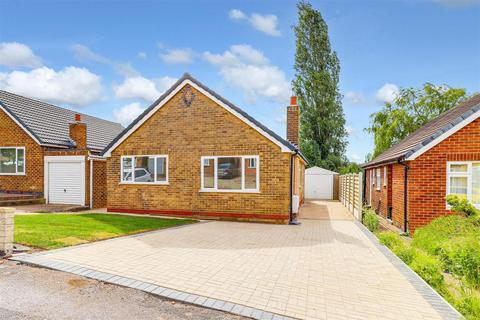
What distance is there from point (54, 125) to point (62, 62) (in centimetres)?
407

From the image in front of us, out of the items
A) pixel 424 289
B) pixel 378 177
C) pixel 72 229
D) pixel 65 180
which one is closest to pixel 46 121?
pixel 65 180

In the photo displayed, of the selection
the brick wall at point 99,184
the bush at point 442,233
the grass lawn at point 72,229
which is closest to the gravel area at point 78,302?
the grass lawn at point 72,229

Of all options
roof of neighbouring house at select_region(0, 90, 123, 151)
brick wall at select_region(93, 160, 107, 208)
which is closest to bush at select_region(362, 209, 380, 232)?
brick wall at select_region(93, 160, 107, 208)

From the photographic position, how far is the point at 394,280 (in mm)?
6133

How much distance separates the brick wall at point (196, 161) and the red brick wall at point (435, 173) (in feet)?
15.2

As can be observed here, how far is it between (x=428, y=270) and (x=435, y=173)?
5.82 metres

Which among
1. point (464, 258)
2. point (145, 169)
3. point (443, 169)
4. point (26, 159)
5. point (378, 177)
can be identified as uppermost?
point (26, 159)

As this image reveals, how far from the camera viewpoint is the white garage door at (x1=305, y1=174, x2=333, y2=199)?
97.9 ft

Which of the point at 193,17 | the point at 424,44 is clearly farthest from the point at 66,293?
the point at 424,44

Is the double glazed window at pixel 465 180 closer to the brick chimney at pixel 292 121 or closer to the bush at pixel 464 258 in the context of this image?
the bush at pixel 464 258

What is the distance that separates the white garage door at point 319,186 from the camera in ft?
97.9

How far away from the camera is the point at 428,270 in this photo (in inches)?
256

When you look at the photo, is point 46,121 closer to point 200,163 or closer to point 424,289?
point 200,163

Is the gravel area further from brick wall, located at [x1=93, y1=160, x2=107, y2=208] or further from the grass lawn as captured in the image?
brick wall, located at [x1=93, y1=160, x2=107, y2=208]
